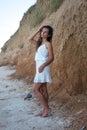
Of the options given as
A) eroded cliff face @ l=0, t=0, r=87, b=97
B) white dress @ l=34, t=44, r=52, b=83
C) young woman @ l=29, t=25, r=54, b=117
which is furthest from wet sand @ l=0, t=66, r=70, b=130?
eroded cliff face @ l=0, t=0, r=87, b=97

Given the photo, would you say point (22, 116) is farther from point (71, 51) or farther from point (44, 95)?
point (71, 51)

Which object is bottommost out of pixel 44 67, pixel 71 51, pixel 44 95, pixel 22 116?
pixel 22 116

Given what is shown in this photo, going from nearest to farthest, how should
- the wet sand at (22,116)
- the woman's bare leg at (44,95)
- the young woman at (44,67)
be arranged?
the wet sand at (22,116) < the young woman at (44,67) < the woman's bare leg at (44,95)

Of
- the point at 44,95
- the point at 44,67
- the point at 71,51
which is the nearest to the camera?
the point at 44,67

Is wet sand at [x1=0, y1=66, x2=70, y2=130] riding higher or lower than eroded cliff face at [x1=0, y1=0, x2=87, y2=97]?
lower

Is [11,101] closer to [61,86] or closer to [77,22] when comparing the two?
[61,86]

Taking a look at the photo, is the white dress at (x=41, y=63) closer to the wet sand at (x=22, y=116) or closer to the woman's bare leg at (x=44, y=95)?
the woman's bare leg at (x=44, y=95)

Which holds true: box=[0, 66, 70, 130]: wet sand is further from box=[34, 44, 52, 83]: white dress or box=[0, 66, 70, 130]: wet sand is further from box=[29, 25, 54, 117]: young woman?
box=[34, 44, 52, 83]: white dress

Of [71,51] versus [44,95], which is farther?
[71,51]

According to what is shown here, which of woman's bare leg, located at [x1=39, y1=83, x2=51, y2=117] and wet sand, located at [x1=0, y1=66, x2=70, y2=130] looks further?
woman's bare leg, located at [x1=39, y1=83, x2=51, y2=117]

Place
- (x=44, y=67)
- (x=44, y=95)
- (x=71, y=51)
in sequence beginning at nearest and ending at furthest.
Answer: (x=44, y=67) → (x=44, y=95) → (x=71, y=51)

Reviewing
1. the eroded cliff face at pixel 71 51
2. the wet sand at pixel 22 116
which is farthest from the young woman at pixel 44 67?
the eroded cliff face at pixel 71 51

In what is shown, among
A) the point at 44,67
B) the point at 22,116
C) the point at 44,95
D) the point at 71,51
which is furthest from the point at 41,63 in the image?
the point at 71,51

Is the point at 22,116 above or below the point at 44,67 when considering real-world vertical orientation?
below
